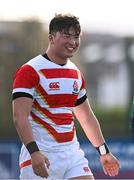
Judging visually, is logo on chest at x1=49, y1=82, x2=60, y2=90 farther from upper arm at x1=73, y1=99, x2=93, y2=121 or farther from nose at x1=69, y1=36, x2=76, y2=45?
upper arm at x1=73, y1=99, x2=93, y2=121

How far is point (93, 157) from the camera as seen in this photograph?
44.5ft

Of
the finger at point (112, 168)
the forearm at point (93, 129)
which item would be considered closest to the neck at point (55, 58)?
the forearm at point (93, 129)

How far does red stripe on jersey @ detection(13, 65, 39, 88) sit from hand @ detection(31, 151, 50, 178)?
1.70 ft

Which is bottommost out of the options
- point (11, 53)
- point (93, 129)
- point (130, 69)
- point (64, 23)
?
point (130, 69)

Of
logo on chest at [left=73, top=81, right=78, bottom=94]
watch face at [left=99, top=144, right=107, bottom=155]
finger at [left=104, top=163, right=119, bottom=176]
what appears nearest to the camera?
logo on chest at [left=73, top=81, right=78, bottom=94]

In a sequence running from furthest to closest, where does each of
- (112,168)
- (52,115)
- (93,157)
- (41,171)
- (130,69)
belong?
(130,69) < (93,157) < (112,168) < (52,115) < (41,171)

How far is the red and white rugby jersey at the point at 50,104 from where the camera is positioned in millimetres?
6035

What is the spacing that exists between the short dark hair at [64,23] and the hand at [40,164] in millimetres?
946

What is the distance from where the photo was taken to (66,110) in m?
6.11

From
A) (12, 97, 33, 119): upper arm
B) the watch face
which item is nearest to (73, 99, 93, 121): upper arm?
the watch face

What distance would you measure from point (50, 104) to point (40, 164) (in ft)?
1.89

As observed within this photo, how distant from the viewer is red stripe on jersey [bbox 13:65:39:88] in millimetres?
5930

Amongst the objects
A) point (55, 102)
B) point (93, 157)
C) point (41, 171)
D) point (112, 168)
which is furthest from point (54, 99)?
point (93, 157)

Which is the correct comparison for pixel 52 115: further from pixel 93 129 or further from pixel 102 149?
pixel 102 149
